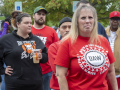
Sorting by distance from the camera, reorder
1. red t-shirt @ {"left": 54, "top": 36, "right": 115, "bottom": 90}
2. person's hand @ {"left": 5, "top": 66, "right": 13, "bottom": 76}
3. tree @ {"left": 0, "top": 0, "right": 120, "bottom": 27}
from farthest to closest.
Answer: tree @ {"left": 0, "top": 0, "right": 120, "bottom": 27} → person's hand @ {"left": 5, "top": 66, "right": 13, "bottom": 76} → red t-shirt @ {"left": 54, "top": 36, "right": 115, "bottom": 90}

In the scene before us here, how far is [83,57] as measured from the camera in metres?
2.42

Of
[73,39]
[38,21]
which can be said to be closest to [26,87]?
[73,39]

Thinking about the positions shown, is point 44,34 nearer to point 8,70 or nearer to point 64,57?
point 8,70

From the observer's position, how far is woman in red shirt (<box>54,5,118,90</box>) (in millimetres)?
2410

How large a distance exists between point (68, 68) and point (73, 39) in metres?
0.39

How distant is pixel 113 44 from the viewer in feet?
16.2

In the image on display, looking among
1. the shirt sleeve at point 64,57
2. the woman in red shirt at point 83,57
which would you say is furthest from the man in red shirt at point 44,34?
the shirt sleeve at point 64,57

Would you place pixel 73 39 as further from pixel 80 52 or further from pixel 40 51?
pixel 40 51

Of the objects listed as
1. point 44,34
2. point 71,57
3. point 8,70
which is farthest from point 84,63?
point 44,34

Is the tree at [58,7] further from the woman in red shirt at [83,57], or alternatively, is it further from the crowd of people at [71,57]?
the woman in red shirt at [83,57]

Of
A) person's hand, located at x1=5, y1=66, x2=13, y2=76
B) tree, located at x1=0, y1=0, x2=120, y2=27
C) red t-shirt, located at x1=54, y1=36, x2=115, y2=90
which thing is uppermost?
tree, located at x1=0, y1=0, x2=120, y2=27

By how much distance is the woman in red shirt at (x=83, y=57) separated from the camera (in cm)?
241

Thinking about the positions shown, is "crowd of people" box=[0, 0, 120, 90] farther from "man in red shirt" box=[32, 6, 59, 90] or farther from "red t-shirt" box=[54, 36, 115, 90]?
"man in red shirt" box=[32, 6, 59, 90]

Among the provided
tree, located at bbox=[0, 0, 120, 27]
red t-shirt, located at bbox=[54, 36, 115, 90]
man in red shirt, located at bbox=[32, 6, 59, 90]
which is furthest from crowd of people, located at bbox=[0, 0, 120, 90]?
tree, located at bbox=[0, 0, 120, 27]
